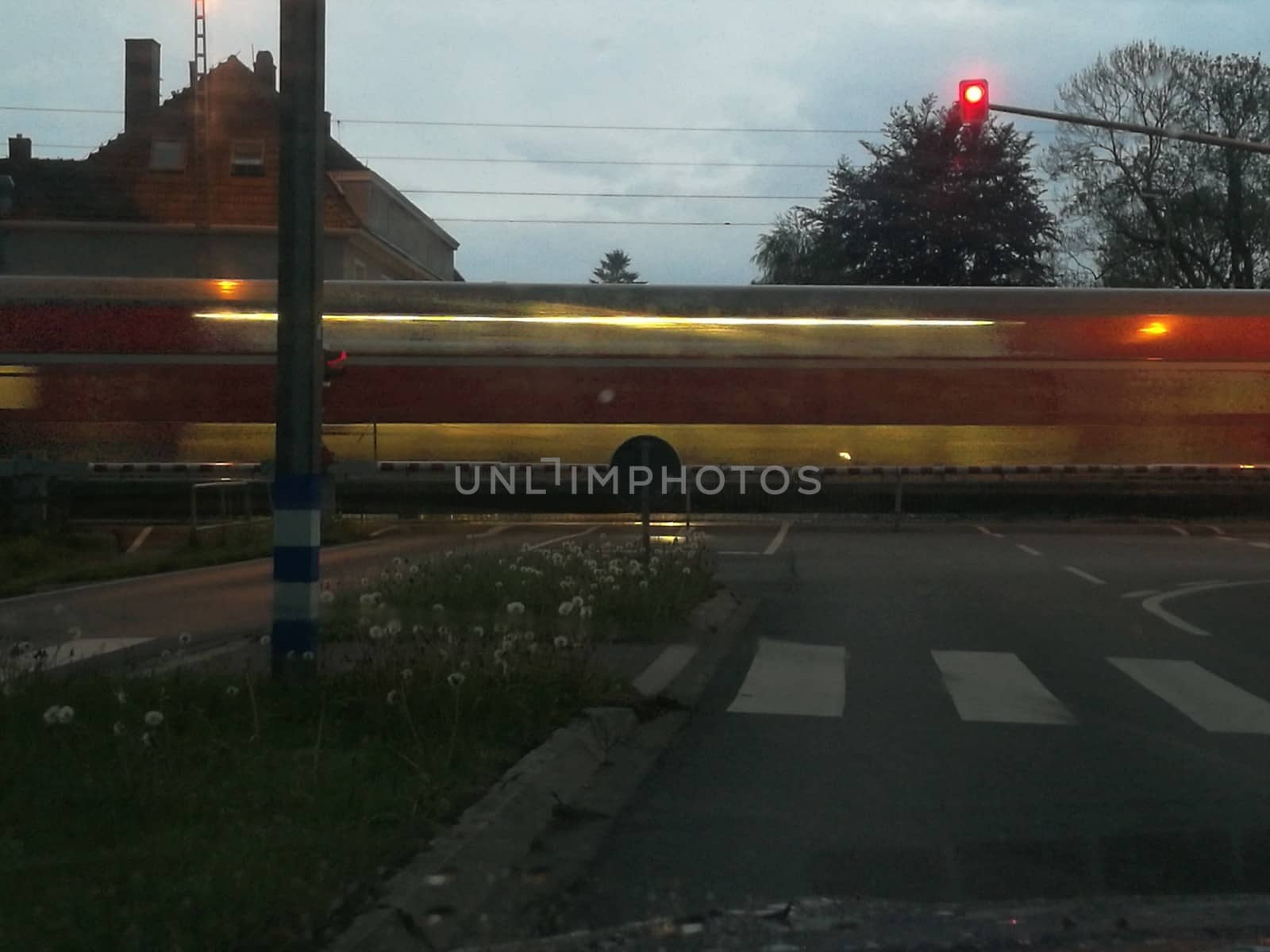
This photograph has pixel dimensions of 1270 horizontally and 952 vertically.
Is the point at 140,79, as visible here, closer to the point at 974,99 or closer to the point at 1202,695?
the point at 974,99

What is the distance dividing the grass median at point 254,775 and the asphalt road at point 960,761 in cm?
74

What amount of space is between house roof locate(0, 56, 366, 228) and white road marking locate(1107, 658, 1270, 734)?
1490 inches

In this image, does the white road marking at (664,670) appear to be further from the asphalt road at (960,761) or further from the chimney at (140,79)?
the chimney at (140,79)

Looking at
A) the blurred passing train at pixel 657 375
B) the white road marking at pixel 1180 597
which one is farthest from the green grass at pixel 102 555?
the white road marking at pixel 1180 597

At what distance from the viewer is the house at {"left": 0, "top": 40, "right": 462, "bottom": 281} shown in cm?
4644

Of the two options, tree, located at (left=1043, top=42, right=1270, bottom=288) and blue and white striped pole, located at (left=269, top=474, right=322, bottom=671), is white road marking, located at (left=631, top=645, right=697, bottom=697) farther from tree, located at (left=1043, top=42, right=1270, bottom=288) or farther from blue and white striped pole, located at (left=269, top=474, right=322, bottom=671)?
tree, located at (left=1043, top=42, right=1270, bottom=288)

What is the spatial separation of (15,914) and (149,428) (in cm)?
2361

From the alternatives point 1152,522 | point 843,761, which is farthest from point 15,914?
point 1152,522

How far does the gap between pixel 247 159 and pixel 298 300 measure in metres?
41.1

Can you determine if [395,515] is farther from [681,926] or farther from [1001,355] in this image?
[681,926]

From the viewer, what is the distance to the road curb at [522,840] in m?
4.94

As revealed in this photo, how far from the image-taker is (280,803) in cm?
608

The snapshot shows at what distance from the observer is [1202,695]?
1016 cm

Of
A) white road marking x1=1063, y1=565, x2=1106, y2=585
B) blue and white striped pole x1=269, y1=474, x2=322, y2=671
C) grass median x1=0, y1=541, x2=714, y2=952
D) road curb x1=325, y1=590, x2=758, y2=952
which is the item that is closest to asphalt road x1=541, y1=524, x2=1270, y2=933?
road curb x1=325, y1=590, x2=758, y2=952
